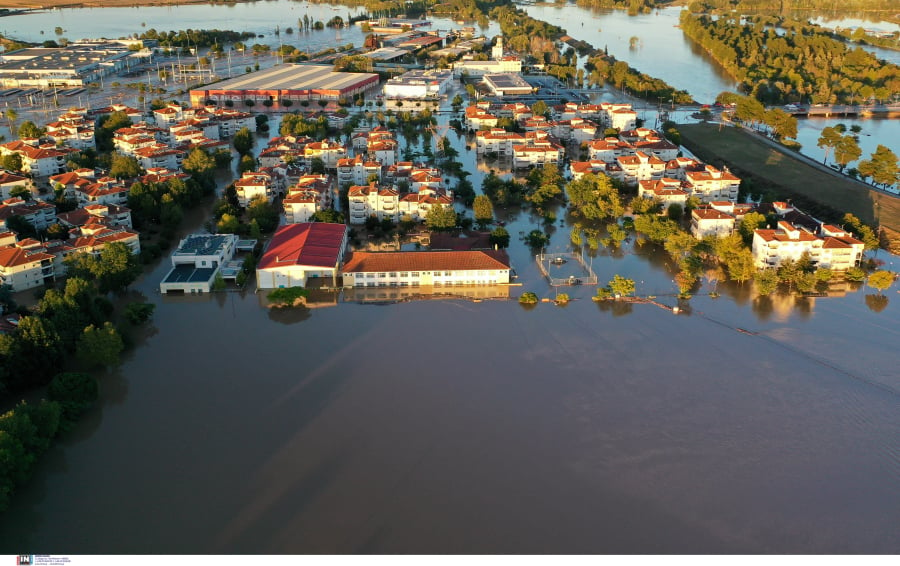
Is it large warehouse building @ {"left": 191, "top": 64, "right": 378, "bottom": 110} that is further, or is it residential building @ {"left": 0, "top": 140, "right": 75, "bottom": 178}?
large warehouse building @ {"left": 191, "top": 64, "right": 378, "bottom": 110}

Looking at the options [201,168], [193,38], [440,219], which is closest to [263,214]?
[440,219]

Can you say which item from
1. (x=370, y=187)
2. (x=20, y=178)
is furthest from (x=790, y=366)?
(x=20, y=178)

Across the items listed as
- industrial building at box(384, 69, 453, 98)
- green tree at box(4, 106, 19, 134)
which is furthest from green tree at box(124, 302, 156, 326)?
industrial building at box(384, 69, 453, 98)

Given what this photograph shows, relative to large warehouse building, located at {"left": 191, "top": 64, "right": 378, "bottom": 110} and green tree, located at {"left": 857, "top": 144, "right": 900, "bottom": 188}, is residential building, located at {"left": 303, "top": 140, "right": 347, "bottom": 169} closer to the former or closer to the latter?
large warehouse building, located at {"left": 191, "top": 64, "right": 378, "bottom": 110}

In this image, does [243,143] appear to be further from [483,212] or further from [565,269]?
[565,269]

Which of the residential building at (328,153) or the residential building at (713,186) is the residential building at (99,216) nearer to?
the residential building at (328,153)

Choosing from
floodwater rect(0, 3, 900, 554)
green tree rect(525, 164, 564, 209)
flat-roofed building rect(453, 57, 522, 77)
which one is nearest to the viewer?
floodwater rect(0, 3, 900, 554)
